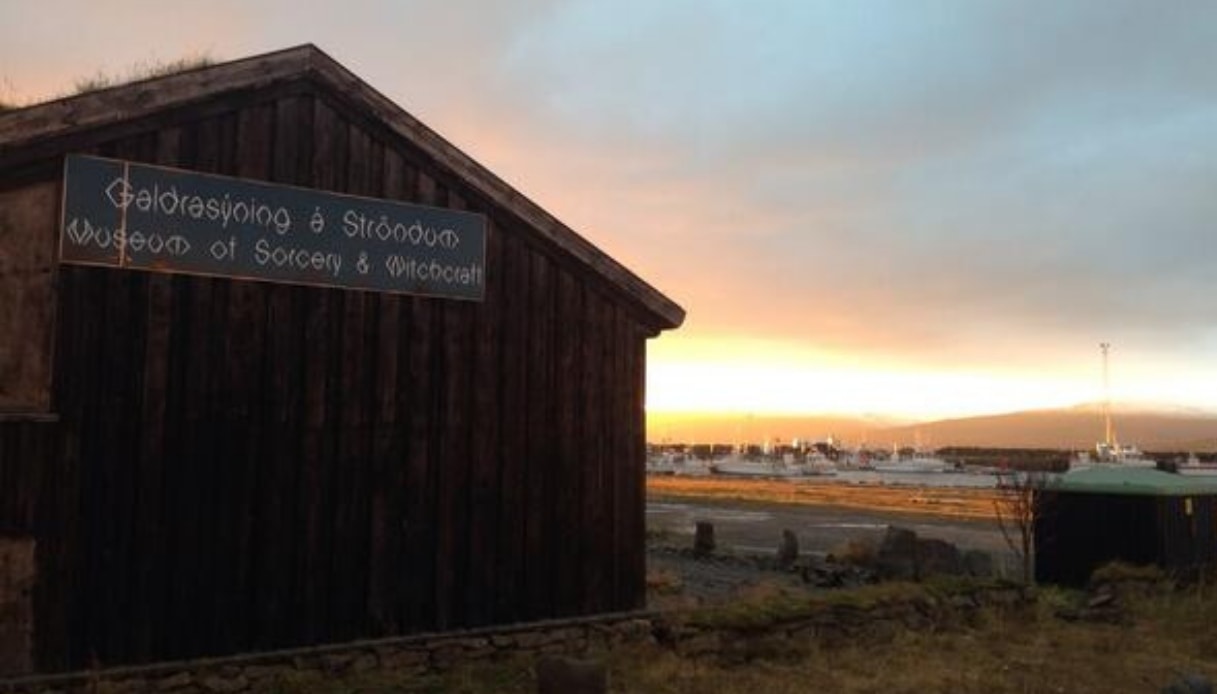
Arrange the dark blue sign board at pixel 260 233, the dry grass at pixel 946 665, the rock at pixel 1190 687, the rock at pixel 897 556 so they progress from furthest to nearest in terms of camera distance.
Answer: the rock at pixel 897 556
the dry grass at pixel 946 665
the rock at pixel 1190 687
the dark blue sign board at pixel 260 233

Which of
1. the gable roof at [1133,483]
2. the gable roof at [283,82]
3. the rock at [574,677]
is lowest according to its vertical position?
the rock at [574,677]

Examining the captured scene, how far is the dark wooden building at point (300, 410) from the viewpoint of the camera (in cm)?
863

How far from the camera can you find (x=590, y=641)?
1186cm

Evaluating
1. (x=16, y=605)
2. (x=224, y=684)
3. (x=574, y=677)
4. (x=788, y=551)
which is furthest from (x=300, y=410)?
(x=788, y=551)

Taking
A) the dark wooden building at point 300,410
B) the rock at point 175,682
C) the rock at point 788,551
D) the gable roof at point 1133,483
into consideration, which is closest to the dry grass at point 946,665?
the dark wooden building at point 300,410

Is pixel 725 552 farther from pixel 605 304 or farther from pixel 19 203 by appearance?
pixel 19 203

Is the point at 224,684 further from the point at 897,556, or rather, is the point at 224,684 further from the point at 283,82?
the point at 897,556

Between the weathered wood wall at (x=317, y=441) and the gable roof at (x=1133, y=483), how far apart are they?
1015cm

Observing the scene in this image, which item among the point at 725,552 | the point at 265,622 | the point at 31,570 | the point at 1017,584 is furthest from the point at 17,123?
the point at 725,552

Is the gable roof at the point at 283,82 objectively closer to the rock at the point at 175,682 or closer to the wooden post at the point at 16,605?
the wooden post at the point at 16,605

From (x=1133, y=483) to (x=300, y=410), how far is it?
48.3 ft

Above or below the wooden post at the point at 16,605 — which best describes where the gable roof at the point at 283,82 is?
above

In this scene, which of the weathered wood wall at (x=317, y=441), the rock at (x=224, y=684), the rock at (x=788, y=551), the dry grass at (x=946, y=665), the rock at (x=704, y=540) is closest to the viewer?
the weathered wood wall at (x=317, y=441)

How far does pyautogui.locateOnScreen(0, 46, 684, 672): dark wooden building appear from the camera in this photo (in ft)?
28.3
